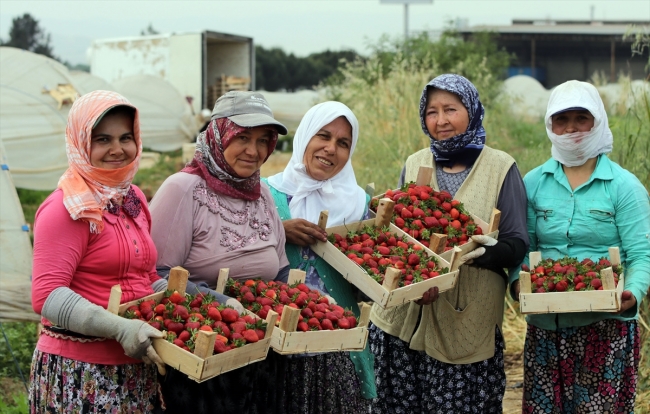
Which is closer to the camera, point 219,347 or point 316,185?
point 219,347

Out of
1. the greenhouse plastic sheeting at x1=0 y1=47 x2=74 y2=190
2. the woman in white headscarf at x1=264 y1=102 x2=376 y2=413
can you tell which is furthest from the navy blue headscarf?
the greenhouse plastic sheeting at x1=0 y1=47 x2=74 y2=190

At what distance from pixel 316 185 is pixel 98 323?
131cm

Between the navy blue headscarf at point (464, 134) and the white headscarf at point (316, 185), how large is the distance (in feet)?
1.39

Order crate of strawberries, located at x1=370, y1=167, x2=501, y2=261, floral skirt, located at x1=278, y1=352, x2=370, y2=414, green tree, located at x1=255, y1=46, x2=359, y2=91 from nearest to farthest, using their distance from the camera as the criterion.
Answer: floral skirt, located at x1=278, y1=352, x2=370, y2=414, crate of strawberries, located at x1=370, y1=167, x2=501, y2=261, green tree, located at x1=255, y1=46, x2=359, y2=91

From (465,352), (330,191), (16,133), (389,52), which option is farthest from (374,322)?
(389,52)

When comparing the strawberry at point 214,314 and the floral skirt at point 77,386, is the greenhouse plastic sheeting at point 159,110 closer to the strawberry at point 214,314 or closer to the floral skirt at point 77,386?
the floral skirt at point 77,386

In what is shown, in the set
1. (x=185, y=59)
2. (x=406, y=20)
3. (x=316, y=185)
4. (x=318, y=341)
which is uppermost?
(x=406, y=20)

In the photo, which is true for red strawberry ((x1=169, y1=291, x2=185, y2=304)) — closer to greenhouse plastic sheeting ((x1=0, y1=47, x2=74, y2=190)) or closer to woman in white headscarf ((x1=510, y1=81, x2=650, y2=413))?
woman in white headscarf ((x1=510, y1=81, x2=650, y2=413))

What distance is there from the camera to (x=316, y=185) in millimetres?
3365

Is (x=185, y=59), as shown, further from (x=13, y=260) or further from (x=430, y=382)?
(x=430, y=382)

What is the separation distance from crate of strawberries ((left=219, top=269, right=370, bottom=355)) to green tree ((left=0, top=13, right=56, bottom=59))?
3651cm

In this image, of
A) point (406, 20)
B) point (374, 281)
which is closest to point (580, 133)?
point (374, 281)

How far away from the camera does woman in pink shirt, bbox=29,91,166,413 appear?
7.71ft

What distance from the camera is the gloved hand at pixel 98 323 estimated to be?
7.59 ft
